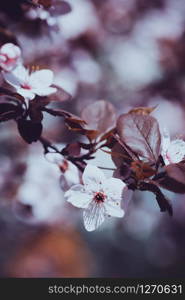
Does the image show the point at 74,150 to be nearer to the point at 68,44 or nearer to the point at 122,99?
the point at 68,44

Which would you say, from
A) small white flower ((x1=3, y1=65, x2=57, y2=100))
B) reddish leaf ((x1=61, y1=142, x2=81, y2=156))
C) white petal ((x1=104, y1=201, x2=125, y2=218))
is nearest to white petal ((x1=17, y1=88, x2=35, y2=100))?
small white flower ((x1=3, y1=65, x2=57, y2=100))

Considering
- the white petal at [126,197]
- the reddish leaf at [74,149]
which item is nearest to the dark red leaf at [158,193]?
the white petal at [126,197]

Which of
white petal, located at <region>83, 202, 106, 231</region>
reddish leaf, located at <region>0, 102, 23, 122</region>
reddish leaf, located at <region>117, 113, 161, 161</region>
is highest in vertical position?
reddish leaf, located at <region>0, 102, 23, 122</region>

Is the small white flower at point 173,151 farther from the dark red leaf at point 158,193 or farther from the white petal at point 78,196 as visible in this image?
the white petal at point 78,196

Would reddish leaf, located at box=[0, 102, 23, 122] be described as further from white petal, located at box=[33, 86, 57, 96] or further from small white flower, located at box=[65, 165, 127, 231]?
small white flower, located at box=[65, 165, 127, 231]

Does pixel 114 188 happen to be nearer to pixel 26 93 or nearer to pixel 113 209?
pixel 113 209

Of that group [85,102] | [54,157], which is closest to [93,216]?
[54,157]
